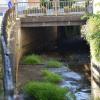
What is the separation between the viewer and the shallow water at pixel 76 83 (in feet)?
58.1

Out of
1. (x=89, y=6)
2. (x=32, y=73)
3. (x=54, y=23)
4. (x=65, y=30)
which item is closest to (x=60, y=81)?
(x=32, y=73)

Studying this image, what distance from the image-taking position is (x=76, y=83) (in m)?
19.8

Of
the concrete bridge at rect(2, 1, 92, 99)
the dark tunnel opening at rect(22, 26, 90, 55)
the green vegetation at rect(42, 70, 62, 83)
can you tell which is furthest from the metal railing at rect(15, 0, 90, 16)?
the green vegetation at rect(42, 70, 62, 83)

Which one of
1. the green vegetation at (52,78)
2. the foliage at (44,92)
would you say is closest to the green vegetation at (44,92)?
the foliage at (44,92)

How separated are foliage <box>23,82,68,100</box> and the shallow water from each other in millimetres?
1731

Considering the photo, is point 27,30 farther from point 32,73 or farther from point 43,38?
point 32,73

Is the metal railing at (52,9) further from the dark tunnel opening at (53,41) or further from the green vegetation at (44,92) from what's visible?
the green vegetation at (44,92)

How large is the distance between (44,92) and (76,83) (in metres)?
4.81

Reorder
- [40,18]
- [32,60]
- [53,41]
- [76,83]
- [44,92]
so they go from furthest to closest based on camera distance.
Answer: [53,41] → [40,18] → [32,60] → [76,83] → [44,92]

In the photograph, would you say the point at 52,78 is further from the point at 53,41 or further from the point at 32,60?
the point at 53,41

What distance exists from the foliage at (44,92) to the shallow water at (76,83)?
5.68 ft

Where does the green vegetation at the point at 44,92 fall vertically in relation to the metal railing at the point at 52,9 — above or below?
below

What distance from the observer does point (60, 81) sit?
19375 millimetres

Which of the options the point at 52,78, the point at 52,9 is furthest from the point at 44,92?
the point at 52,9
